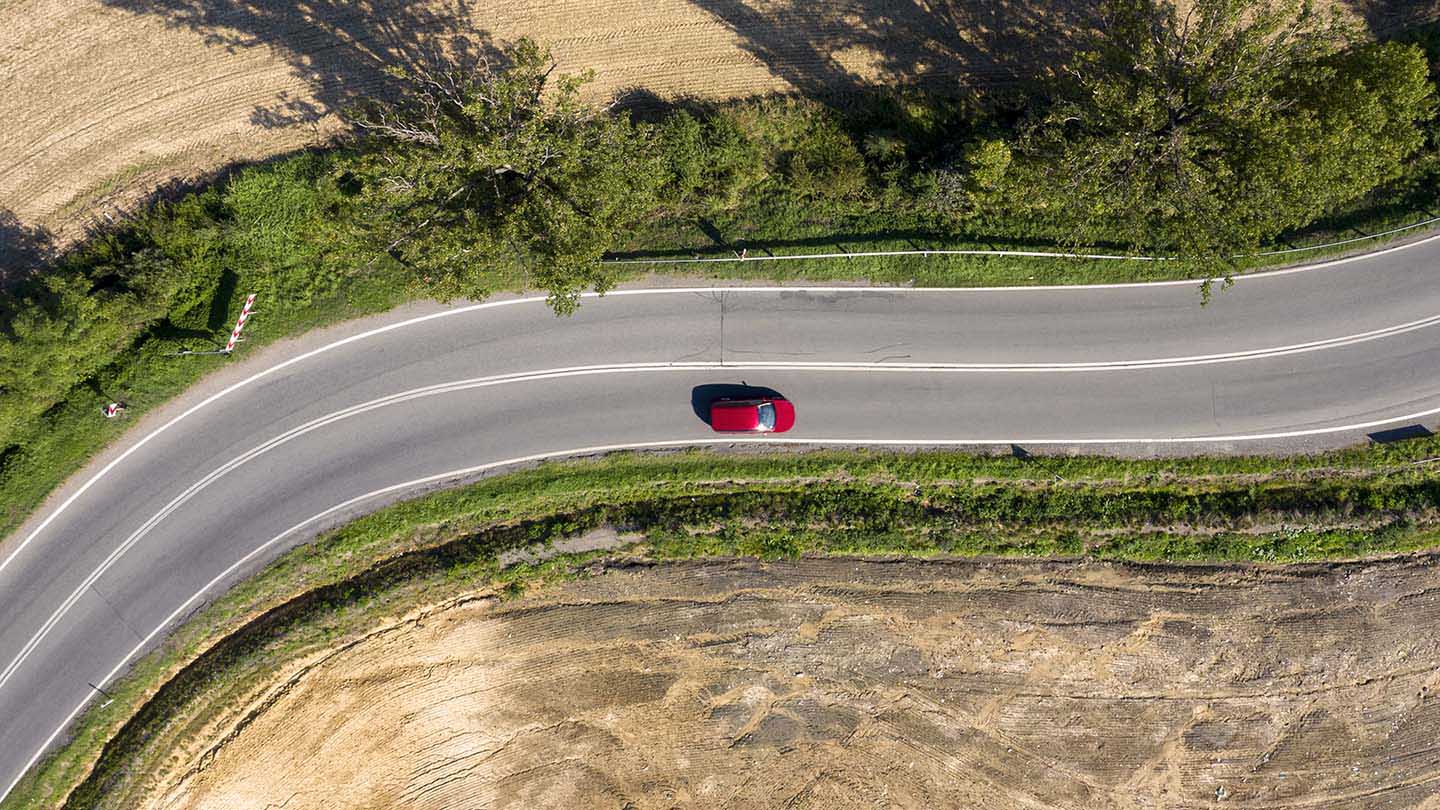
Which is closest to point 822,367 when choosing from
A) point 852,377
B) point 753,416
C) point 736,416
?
point 852,377

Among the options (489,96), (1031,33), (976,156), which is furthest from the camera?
(1031,33)

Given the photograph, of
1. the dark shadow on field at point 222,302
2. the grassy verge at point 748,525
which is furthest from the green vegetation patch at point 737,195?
the grassy verge at point 748,525

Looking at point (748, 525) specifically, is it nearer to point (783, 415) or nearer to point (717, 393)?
point (783, 415)

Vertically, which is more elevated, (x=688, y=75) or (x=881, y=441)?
(x=688, y=75)

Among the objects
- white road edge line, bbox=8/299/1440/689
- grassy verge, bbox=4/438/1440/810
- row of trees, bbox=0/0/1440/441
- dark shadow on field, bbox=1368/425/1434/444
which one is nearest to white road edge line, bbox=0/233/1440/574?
row of trees, bbox=0/0/1440/441

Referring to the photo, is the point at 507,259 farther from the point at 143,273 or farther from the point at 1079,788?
the point at 1079,788

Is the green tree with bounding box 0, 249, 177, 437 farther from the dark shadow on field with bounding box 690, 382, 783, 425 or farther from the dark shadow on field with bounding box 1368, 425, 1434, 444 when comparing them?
the dark shadow on field with bounding box 1368, 425, 1434, 444

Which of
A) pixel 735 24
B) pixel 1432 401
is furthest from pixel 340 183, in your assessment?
pixel 1432 401
